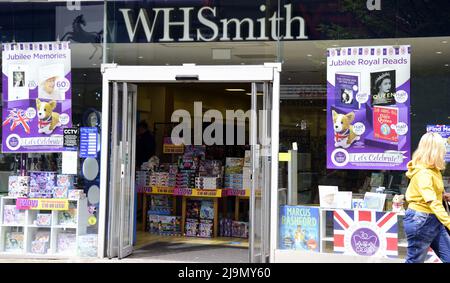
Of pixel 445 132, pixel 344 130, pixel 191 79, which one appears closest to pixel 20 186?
pixel 191 79

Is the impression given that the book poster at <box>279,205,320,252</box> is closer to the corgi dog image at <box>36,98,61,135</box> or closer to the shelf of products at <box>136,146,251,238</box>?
the shelf of products at <box>136,146,251,238</box>

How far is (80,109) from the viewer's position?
739cm

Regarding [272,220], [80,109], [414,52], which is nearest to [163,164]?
[80,109]

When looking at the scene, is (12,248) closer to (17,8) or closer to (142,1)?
(17,8)

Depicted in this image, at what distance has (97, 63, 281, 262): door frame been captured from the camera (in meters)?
6.97

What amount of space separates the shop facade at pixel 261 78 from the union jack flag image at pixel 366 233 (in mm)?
37

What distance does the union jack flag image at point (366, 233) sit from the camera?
6703 millimetres

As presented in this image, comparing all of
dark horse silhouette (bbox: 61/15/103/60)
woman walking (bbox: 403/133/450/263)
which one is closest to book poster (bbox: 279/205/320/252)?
woman walking (bbox: 403/133/450/263)

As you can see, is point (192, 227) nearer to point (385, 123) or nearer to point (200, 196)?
point (200, 196)

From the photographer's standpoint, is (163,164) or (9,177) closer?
(9,177)

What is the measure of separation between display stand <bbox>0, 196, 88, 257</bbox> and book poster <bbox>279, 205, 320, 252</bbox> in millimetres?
2513

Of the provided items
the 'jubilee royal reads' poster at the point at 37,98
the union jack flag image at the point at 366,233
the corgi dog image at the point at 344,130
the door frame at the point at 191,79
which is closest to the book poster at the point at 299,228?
the door frame at the point at 191,79

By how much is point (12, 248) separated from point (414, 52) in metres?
5.61

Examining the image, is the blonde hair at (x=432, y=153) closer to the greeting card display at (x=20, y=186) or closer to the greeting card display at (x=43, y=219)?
the greeting card display at (x=43, y=219)
